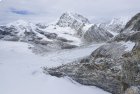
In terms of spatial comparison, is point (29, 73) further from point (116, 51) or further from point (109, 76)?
point (109, 76)

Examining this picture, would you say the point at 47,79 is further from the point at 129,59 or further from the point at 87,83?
the point at 129,59

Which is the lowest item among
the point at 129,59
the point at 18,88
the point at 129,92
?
the point at 18,88

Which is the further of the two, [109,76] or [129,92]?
[109,76]

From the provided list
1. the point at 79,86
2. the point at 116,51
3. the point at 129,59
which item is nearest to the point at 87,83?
the point at 79,86

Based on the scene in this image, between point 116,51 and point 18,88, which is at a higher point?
point 116,51

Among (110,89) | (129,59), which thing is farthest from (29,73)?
(129,59)

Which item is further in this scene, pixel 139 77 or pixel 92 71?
pixel 92 71

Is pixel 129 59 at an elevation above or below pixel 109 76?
above

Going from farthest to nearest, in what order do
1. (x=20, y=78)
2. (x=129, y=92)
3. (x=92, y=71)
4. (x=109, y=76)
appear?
(x=20, y=78)
(x=92, y=71)
(x=109, y=76)
(x=129, y=92)

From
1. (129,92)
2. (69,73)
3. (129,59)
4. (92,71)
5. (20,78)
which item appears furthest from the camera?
(20,78)
